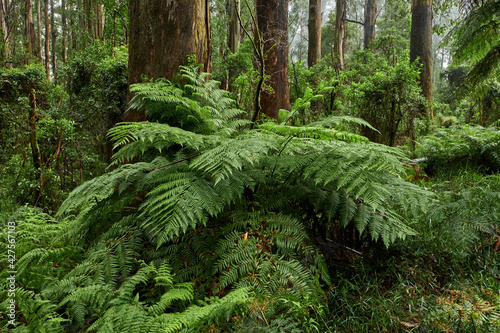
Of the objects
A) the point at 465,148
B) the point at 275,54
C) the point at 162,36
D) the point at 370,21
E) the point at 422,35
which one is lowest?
the point at 465,148

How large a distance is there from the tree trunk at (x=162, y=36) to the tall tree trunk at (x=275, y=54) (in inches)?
136

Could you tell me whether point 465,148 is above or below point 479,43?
below

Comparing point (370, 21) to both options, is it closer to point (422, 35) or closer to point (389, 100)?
point (422, 35)

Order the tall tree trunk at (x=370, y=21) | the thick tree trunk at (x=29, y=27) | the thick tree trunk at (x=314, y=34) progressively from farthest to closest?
the tall tree trunk at (x=370, y=21), the thick tree trunk at (x=29, y=27), the thick tree trunk at (x=314, y=34)

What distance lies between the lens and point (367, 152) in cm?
178

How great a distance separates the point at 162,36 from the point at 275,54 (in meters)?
4.12

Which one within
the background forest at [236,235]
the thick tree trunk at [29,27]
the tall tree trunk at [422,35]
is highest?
the thick tree trunk at [29,27]

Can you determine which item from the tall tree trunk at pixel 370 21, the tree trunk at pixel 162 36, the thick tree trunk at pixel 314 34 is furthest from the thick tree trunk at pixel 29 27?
the tall tree trunk at pixel 370 21

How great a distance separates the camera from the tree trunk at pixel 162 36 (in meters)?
2.90

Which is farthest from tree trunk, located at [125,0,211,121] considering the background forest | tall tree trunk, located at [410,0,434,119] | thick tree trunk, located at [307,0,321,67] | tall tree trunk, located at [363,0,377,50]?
tall tree trunk, located at [363,0,377,50]

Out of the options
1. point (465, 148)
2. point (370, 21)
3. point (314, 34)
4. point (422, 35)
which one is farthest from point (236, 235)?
point (370, 21)

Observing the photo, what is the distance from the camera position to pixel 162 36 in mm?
2898

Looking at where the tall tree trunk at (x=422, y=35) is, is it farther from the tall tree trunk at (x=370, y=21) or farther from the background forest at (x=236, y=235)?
the tall tree trunk at (x=370, y=21)

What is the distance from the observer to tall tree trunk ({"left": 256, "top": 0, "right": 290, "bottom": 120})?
6.35 m
